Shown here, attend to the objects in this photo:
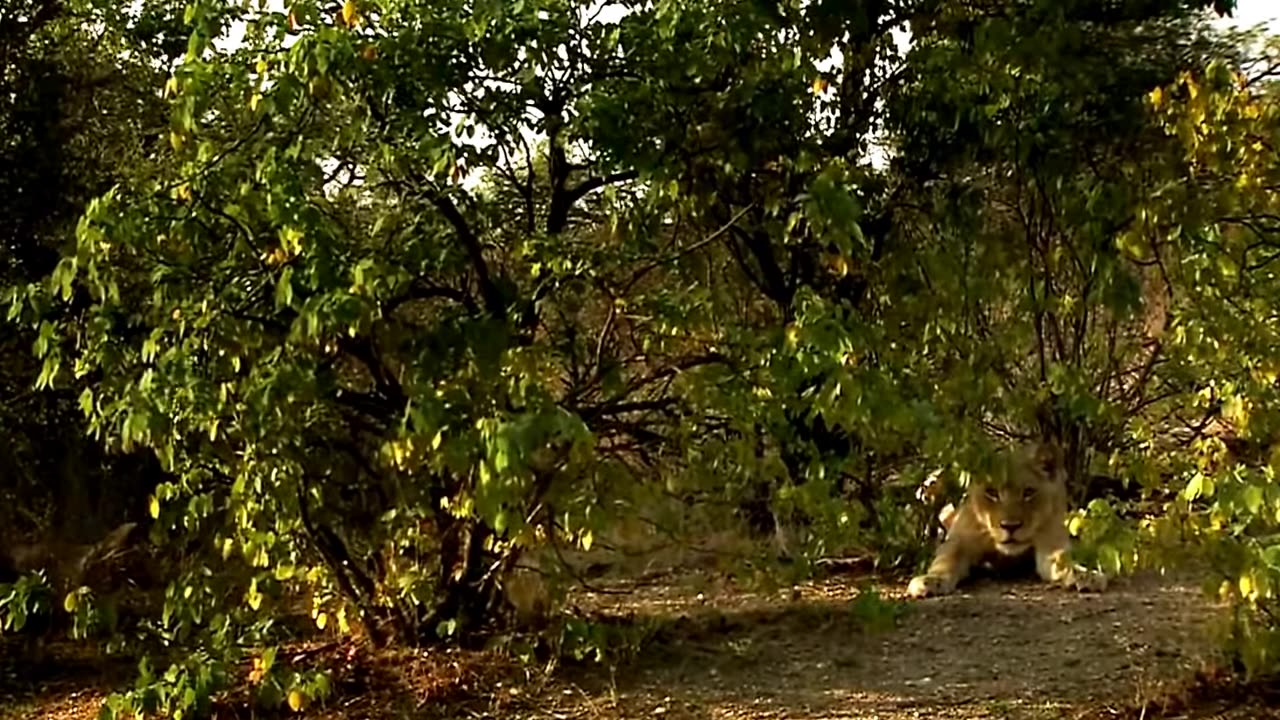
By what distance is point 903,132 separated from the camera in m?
6.84

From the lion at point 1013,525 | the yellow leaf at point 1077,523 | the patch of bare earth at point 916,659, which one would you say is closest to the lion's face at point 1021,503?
the lion at point 1013,525

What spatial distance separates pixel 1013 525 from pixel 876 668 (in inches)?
68.5

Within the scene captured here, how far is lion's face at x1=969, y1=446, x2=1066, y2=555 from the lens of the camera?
759cm

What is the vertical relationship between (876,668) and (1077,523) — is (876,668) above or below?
below

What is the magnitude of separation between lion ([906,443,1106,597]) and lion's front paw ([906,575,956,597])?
0.03 ft

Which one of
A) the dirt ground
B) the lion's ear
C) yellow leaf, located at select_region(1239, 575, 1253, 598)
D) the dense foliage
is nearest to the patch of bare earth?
the dirt ground

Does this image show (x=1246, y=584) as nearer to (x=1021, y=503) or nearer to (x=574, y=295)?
(x=574, y=295)

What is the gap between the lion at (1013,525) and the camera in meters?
7.57

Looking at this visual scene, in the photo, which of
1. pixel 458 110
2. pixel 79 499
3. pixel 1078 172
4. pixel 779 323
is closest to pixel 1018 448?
pixel 1078 172

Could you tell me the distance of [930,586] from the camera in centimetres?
741

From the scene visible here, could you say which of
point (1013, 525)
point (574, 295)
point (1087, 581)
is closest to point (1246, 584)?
point (574, 295)

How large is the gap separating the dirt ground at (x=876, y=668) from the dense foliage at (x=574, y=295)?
396mm

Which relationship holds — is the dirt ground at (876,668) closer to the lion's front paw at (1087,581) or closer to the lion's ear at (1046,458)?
the lion's front paw at (1087,581)

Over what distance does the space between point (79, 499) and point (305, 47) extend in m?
3.69
